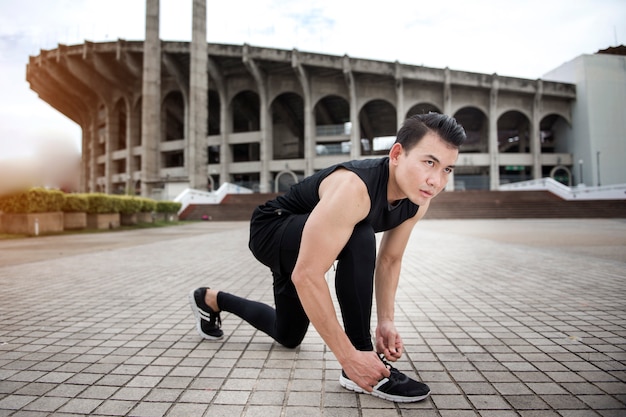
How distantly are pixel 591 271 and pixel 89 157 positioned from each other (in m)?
56.6

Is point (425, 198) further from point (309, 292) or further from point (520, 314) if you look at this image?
point (520, 314)

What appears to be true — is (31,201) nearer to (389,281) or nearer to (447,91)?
(389,281)

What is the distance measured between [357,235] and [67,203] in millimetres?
13874

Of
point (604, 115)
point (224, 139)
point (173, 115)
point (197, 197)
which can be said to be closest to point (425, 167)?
point (197, 197)

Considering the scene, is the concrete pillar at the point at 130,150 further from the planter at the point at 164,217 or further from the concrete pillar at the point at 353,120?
the concrete pillar at the point at 353,120

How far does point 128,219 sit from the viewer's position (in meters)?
16.0

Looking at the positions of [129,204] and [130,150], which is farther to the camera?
[130,150]

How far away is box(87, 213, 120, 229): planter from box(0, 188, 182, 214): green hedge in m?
0.17

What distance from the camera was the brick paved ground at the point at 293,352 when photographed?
5.33 ft

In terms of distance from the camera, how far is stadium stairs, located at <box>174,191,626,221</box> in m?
20.1

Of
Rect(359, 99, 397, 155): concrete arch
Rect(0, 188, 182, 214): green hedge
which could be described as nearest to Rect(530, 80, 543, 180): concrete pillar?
Rect(359, 99, 397, 155): concrete arch

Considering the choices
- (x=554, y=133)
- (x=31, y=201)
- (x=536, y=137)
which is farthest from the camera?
(x=554, y=133)

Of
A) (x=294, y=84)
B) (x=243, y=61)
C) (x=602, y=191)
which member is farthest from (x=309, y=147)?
(x=602, y=191)

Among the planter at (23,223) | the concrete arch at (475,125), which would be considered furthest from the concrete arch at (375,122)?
the planter at (23,223)
